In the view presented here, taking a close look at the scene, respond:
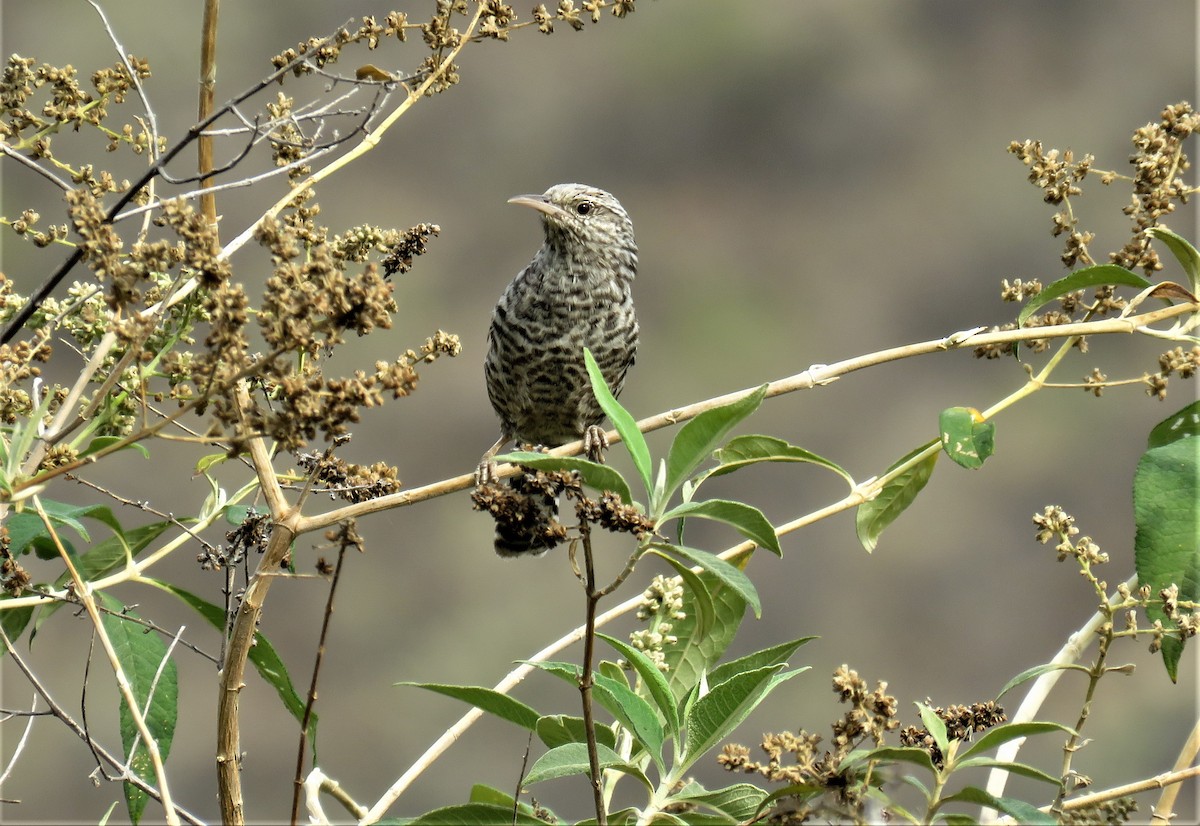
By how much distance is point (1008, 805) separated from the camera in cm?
→ 164

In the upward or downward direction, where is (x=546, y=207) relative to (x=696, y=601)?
upward

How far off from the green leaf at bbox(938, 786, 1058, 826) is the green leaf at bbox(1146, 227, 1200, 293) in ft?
3.45

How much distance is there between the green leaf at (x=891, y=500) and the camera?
2373mm

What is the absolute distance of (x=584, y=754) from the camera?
182 cm

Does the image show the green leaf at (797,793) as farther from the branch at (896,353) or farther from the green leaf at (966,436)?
the green leaf at (966,436)

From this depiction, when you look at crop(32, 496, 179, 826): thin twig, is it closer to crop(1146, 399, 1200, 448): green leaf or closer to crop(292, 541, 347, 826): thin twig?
crop(292, 541, 347, 826): thin twig

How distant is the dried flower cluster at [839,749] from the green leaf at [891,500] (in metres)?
0.73

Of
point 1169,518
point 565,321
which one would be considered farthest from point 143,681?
point 565,321

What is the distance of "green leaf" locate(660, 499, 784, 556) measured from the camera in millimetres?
1702

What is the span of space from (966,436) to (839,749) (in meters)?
0.76

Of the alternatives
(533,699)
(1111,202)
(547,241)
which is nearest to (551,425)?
(547,241)

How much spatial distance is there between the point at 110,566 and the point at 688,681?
40.6 inches

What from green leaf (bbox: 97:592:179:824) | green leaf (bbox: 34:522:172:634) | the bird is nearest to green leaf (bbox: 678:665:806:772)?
green leaf (bbox: 97:592:179:824)

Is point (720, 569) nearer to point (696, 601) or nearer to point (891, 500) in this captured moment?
point (696, 601)
